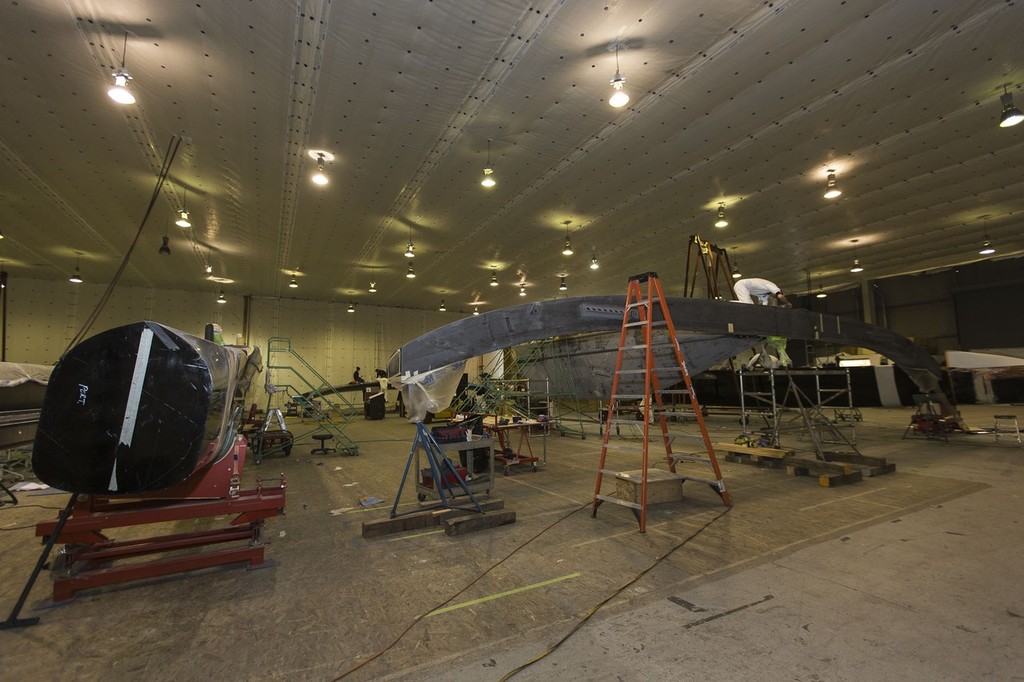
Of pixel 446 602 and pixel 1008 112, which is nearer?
pixel 446 602

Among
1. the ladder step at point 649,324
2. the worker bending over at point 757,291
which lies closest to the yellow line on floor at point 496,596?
the ladder step at point 649,324

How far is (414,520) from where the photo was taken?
475cm

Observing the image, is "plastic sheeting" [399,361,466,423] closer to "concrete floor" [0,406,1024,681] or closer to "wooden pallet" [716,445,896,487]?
"concrete floor" [0,406,1024,681]

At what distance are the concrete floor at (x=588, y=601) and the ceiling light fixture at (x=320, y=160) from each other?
525 cm

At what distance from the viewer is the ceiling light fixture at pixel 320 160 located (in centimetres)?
725

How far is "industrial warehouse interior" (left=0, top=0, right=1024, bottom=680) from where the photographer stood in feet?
9.10

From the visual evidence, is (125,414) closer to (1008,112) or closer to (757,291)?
(757,291)

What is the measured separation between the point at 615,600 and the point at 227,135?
8101 mm

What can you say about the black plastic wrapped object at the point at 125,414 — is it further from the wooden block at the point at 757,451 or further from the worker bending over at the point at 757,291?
the wooden block at the point at 757,451

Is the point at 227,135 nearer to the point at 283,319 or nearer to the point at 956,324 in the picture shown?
the point at 283,319

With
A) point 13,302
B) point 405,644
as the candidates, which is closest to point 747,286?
point 405,644

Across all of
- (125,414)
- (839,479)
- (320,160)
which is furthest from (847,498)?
(320,160)

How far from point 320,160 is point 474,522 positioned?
6459mm

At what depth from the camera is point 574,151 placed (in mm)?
7602
